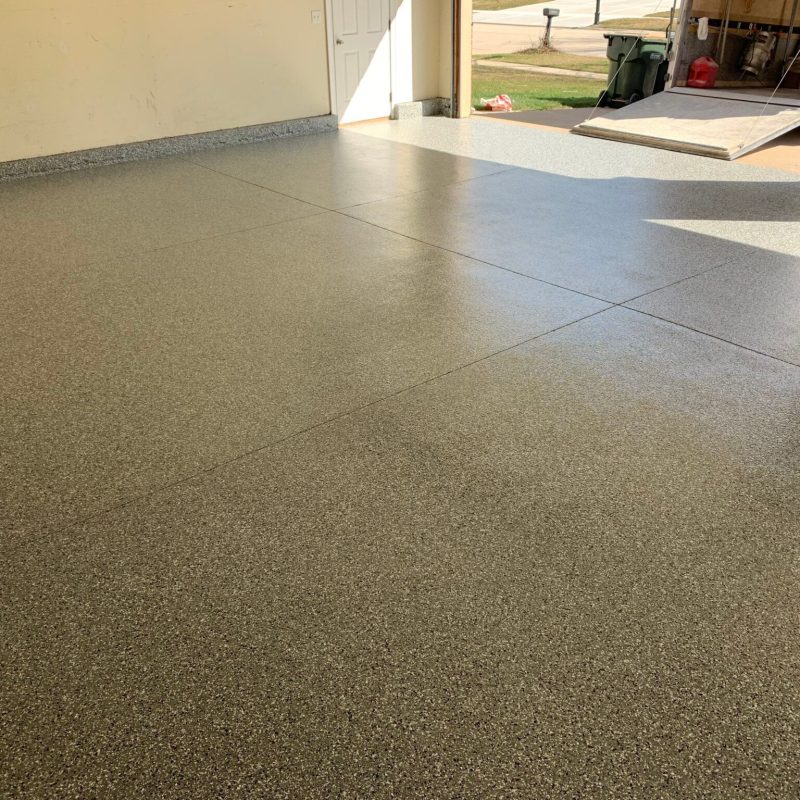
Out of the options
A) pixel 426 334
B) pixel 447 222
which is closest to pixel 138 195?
pixel 447 222

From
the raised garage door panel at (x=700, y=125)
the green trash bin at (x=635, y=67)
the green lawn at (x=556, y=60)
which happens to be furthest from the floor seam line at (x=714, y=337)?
the green lawn at (x=556, y=60)

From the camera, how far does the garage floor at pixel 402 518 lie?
1.92 metres

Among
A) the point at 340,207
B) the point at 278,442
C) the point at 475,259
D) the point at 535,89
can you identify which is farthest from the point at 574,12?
the point at 278,442

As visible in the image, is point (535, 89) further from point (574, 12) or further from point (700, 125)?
point (574, 12)

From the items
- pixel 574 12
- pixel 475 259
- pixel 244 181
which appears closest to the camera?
pixel 475 259

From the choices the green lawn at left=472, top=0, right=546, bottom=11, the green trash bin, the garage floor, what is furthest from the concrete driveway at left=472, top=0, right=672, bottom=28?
the garage floor

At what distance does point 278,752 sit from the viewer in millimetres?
1900

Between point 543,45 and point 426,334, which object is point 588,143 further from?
point 543,45

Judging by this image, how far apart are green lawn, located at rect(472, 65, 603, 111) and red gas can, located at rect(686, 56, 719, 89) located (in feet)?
5.46

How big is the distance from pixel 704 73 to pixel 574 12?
19.4 meters

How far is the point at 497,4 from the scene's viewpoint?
30875mm

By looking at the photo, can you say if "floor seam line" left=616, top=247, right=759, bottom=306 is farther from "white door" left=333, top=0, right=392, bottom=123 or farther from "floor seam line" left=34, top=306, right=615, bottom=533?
"white door" left=333, top=0, right=392, bottom=123

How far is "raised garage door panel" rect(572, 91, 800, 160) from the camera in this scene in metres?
7.84

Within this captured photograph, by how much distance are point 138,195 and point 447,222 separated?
9.06 feet
